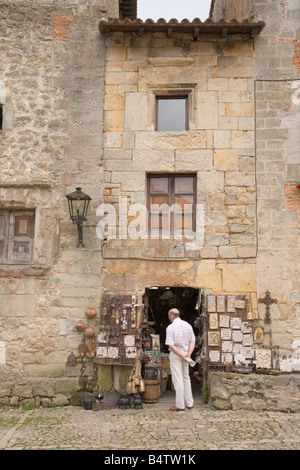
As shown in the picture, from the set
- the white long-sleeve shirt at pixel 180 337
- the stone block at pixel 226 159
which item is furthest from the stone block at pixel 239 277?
the stone block at pixel 226 159

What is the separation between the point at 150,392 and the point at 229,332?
1519 millimetres

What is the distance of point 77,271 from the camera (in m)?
6.88

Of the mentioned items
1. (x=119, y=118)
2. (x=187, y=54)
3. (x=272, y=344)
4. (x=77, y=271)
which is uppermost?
(x=187, y=54)

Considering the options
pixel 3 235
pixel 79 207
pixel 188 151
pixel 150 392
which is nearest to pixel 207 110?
pixel 188 151

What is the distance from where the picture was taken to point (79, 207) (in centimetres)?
693

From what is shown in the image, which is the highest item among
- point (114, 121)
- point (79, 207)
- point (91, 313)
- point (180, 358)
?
point (114, 121)

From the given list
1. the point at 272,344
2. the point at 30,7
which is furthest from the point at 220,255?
the point at 30,7

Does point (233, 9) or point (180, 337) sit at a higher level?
point (233, 9)

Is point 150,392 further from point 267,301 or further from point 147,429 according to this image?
point 267,301

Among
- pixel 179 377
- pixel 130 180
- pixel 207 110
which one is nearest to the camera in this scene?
pixel 179 377

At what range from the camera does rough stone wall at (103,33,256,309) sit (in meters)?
6.82

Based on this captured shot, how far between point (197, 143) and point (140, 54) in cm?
185
